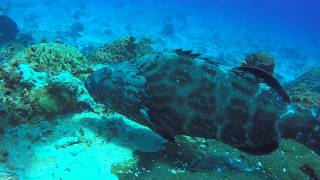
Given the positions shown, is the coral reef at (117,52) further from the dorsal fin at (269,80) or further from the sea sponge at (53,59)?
the dorsal fin at (269,80)

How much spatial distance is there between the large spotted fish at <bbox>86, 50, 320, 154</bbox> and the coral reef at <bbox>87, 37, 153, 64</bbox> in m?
4.72

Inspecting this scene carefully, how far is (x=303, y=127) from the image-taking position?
5.46 m

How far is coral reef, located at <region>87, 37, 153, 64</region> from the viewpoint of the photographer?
10452 millimetres

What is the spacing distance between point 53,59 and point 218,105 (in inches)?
172

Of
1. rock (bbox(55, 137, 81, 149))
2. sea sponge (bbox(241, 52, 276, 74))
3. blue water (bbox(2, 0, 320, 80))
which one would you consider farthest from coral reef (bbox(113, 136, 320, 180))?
blue water (bbox(2, 0, 320, 80))

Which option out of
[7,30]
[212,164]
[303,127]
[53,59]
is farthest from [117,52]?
[7,30]

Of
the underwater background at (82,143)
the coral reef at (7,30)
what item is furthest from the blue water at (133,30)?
the underwater background at (82,143)

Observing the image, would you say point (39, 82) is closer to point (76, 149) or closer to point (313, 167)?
point (76, 149)

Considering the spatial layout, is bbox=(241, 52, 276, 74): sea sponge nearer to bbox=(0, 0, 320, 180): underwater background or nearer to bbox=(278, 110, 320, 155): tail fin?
bbox=(0, 0, 320, 180): underwater background

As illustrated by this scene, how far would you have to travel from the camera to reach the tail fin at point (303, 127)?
536 centimetres

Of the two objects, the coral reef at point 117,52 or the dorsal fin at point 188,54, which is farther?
the coral reef at point 117,52

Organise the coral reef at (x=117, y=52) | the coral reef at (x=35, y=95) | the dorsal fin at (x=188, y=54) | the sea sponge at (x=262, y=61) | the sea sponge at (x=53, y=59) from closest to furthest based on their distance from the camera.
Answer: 1. the dorsal fin at (x=188, y=54)
2. the coral reef at (x=35, y=95)
3. the sea sponge at (x=53, y=59)
4. the sea sponge at (x=262, y=61)
5. the coral reef at (x=117, y=52)

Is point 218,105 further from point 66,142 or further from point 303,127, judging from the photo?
point 66,142

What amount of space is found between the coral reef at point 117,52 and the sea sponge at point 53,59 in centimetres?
164
